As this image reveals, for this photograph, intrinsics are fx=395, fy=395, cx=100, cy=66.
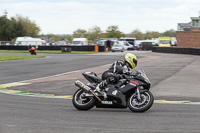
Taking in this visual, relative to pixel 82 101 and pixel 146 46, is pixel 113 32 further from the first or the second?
pixel 82 101

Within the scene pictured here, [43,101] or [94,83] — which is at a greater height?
[94,83]

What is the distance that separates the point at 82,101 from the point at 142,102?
1433mm

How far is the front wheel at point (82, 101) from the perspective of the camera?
30.1ft

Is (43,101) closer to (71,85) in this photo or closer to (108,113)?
(108,113)

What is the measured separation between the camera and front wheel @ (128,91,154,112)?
A: 875cm

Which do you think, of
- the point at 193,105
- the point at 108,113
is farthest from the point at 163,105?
the point at 108,113

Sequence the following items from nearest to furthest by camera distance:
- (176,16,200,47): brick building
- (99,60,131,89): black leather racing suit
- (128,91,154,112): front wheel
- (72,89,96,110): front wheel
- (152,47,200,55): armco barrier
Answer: (128,91,154,112): front wheel < (99,60,131,89): black leather racing suit < (72,89,96,110): front wheel < (152,47,200,55): armco barrier < (176,16,200,47): brick building

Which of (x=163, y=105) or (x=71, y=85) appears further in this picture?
(x=71, y=85)

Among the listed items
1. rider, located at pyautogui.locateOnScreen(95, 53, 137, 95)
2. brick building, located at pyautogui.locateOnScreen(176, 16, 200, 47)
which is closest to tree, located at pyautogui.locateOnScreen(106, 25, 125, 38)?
brick building, located at pyautogui.locateOnScreen(176, 16, 200, 47)

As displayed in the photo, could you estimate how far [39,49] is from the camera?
68.1 m

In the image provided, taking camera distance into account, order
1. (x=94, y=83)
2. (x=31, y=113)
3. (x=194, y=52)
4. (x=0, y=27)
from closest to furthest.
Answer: (x=31, y=113)
(x=94, y=83)
(x=194, y=52)
(x=0, y=27)

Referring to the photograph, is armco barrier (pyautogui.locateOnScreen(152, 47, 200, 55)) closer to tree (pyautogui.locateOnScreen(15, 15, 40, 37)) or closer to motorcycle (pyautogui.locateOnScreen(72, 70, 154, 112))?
motorcycle (pyautogui.locateOnScreen(72, 70, 154, 112))

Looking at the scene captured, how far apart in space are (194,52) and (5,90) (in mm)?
35518

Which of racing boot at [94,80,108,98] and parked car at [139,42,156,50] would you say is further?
parked car at [139,42,156,50]
